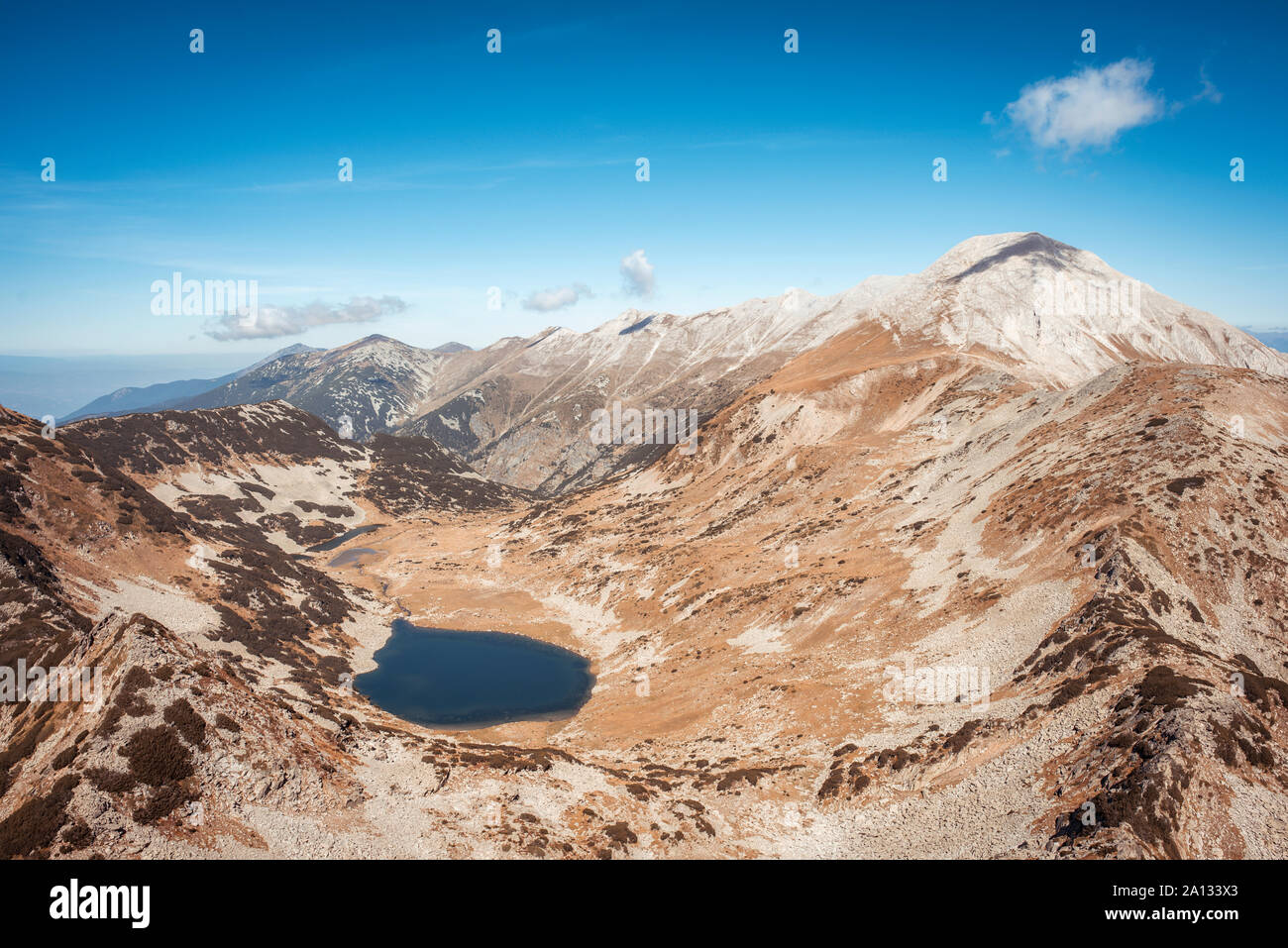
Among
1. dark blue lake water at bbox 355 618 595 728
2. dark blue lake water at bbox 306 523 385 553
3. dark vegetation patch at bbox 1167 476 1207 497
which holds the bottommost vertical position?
dark blue lake water at bbox 355 618 595 728

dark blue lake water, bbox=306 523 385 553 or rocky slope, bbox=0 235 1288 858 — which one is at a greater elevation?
rocky slope, bbox=0 235 1288 858

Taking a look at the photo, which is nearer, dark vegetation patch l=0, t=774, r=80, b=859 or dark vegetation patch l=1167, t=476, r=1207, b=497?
dark vegetation patch l=0, t=774, r=80, b=859

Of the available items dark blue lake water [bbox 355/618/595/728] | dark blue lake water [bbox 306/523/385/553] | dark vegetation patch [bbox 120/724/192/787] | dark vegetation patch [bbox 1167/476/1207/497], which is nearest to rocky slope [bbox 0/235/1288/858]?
dark vegetation patch [bbox 120/724/192/787]

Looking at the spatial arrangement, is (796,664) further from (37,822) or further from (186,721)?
(37,822)

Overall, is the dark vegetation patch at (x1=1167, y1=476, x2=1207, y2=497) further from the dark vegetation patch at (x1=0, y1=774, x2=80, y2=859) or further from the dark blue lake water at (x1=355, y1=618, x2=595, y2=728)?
the dark vegetation patch at (x1=0, y1=774, x2=80, y2=859)

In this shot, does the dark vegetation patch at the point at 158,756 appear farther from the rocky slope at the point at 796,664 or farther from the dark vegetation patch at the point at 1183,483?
the dark vegetation patch at the point at 1183,483

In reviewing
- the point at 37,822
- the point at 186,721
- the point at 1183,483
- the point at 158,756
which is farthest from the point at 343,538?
the point at 1183,483
